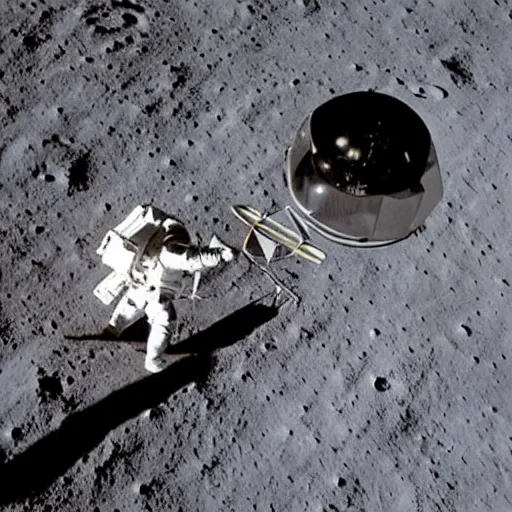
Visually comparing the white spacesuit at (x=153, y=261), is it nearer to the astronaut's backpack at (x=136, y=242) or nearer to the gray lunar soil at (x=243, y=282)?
the astronaut's backpack at (x=136, y=242)

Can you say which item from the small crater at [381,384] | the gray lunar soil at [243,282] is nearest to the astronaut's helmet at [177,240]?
the gray lunar soil at [243,282]

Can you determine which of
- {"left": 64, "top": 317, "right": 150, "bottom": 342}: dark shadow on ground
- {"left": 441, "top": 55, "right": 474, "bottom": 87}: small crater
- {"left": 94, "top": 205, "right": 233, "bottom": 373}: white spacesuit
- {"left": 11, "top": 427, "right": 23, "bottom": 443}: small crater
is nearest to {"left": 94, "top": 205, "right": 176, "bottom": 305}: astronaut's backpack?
{"left": 94, "top": 205, "right": 233, "bottom": 373}: white spacesuit

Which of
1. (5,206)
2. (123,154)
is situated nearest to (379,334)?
(123,154)

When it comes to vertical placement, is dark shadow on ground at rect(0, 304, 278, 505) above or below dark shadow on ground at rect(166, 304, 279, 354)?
below

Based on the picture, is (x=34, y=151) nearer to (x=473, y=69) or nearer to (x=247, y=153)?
(x=247, y=153)

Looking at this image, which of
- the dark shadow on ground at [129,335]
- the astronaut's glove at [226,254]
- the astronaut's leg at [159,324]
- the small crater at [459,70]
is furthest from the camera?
the small crater at [459,70]

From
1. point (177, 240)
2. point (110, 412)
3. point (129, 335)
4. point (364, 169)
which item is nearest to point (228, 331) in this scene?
point (129, 335)

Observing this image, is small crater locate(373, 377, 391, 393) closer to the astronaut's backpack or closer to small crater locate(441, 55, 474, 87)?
the astronaut's backpack
